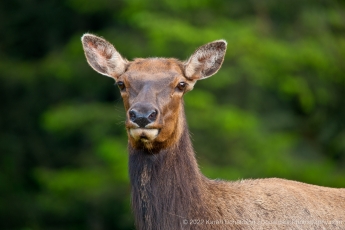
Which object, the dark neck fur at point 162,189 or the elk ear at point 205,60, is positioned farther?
the elk ear at point 205,60

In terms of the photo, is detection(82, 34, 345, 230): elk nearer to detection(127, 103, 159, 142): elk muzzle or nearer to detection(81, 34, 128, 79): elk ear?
detection(127, 103, 159, 142): elk muzzle

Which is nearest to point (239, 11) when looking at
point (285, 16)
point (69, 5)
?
point (285, 16)

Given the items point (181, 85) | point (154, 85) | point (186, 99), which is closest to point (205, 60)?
point (181, 85)

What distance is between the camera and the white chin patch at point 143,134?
8344 mm

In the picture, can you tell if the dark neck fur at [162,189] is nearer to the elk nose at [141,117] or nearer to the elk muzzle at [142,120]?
the elk muzzle at [142,120]

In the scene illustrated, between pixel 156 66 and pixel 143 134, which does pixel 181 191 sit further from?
pixel 156 66

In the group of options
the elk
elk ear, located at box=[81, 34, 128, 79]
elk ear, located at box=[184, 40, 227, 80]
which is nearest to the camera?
the elk

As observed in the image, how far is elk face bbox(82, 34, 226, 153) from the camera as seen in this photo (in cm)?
839

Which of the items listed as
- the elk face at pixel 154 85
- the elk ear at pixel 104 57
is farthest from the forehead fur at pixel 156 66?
the elk ear at pixel 104 57

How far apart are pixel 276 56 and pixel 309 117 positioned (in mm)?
2692

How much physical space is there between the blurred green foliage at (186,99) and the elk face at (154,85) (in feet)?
28.2

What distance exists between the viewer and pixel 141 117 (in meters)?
8.27

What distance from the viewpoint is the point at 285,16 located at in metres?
22.5

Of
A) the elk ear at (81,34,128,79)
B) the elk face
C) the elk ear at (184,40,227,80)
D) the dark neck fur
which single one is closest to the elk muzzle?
the elk face
